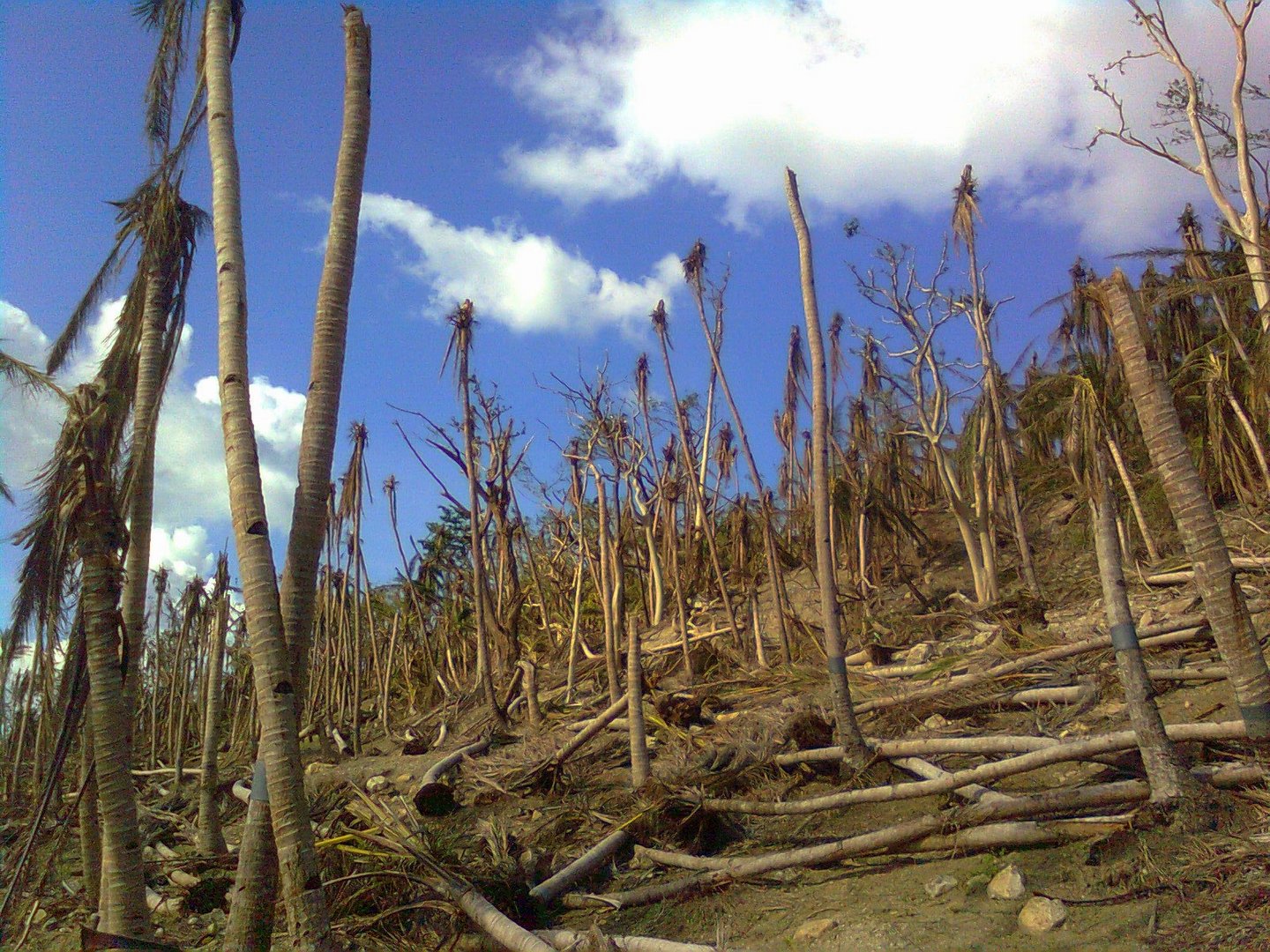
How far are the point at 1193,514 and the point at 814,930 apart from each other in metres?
3.01

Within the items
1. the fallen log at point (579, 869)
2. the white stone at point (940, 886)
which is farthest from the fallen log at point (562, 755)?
the white stone at point (940, 886)

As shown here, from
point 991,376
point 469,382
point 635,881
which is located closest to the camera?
point 635,881

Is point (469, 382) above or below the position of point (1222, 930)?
above

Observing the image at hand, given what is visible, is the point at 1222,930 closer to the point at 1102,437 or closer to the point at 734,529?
the point at 1102,437

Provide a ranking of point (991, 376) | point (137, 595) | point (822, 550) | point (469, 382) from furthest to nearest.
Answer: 1. point (991, 376)
2. point (469, 382)
3. point (822, 550)
4. point (137, 595)

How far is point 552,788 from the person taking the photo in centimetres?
901

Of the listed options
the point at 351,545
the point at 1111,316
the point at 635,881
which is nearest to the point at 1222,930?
the point at 1111,316

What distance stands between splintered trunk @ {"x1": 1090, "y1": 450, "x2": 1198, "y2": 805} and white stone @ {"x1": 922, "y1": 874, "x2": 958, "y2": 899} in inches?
45.0

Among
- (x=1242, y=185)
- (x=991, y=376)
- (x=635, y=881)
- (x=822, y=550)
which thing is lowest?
(x=635, y=881)

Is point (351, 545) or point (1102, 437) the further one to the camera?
point (351, 545)

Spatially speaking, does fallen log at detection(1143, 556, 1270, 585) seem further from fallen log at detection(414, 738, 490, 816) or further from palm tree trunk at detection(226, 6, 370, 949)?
palm tree trunk at detection(226, 6, 370, 949)

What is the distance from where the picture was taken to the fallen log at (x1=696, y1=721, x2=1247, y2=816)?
17.8 ft

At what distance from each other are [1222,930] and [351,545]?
13.3 meters

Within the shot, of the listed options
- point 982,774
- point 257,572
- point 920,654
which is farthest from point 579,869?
point 920,654
